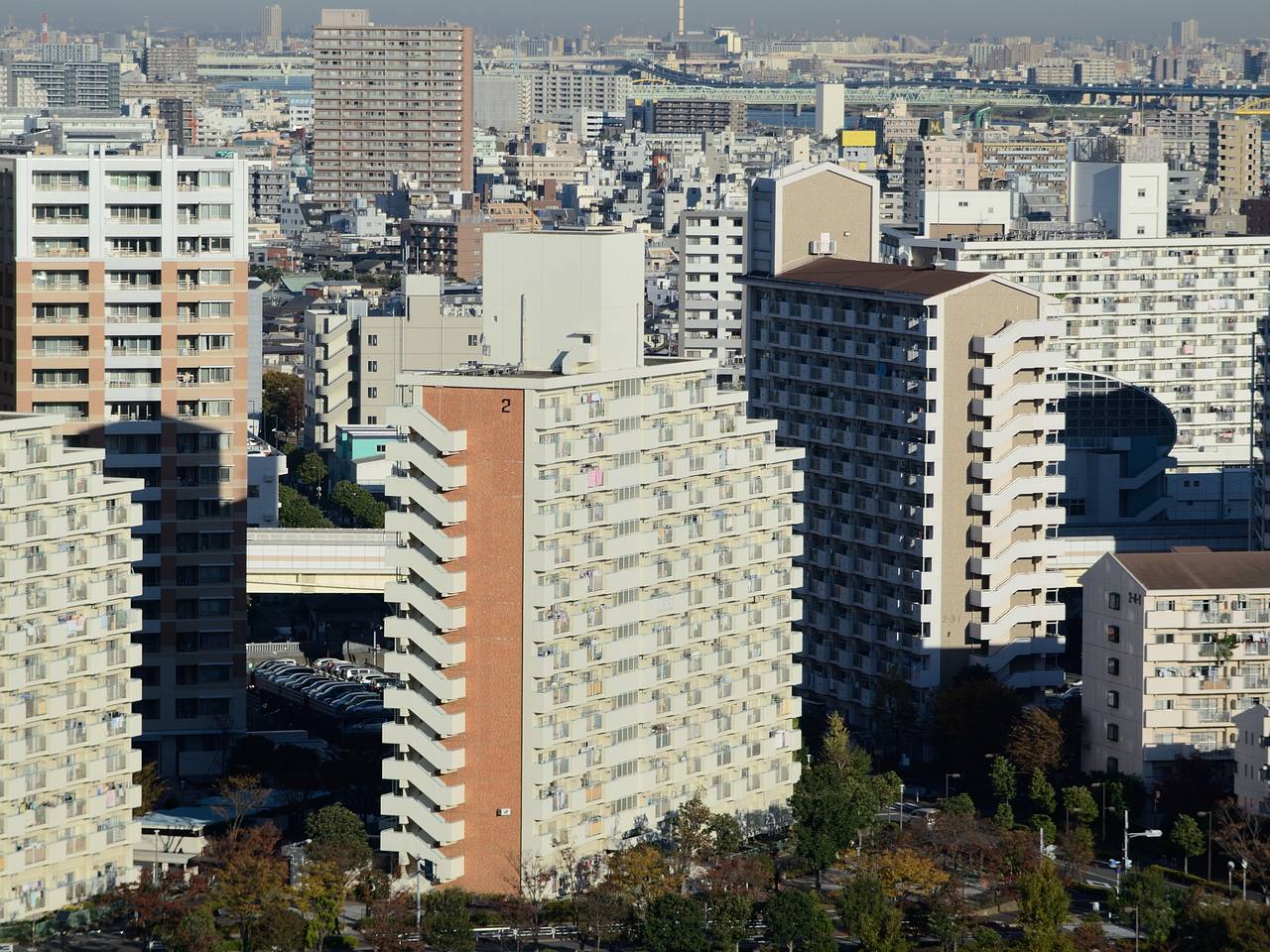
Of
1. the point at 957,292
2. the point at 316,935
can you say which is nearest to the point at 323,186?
the point at 957,292

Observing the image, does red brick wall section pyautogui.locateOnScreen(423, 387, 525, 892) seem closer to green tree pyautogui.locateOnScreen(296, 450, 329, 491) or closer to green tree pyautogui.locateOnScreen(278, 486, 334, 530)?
green tree pyautogui.locateOnScreen(278, 486, 334, 530)

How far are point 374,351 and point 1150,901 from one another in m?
44.1

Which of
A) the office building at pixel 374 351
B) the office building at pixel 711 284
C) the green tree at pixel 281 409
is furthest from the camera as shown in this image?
the green tree at pixel 281 409

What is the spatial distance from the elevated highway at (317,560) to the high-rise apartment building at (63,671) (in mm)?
17331

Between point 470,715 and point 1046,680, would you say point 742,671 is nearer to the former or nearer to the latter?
point 470,715

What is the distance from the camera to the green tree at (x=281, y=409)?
78.7m

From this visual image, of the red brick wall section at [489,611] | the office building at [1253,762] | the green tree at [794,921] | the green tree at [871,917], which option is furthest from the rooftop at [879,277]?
the green tree at [794,921]

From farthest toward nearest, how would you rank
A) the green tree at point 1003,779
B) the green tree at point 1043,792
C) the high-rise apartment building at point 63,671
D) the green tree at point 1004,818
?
1. the green tree at point 1003,779
2. the green tree at point 1043,792
3. the green tree at point 1004,818
4. the high-rise apartment building at point 63,671

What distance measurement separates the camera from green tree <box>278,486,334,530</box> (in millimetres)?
59219

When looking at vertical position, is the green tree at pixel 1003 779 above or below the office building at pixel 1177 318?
below

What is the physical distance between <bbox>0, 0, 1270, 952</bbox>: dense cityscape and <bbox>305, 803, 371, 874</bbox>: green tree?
0.11 m

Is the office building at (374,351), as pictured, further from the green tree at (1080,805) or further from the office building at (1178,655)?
the green tree at (1080,805)

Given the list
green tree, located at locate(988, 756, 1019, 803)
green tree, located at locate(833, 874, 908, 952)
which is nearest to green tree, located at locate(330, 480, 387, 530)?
green tree, located at locate(988, 756, 1019, 803)

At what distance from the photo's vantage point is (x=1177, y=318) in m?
61.0
